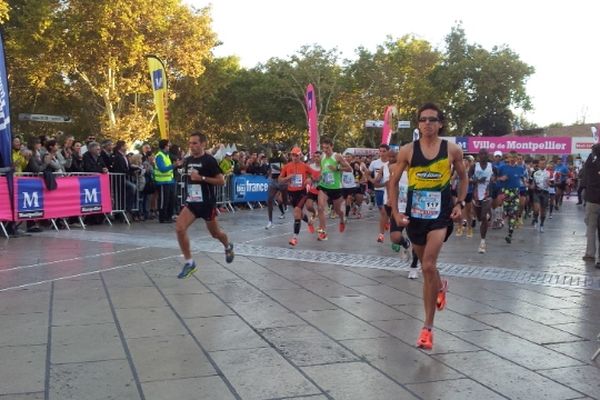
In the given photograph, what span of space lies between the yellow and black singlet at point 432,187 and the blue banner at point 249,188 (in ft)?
49.1

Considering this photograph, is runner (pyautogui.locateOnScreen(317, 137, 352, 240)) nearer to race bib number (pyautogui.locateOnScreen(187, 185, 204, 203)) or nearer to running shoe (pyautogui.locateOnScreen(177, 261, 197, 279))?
race bib number (pyautogui.locateOnScreen(187, 185, 204, 203))

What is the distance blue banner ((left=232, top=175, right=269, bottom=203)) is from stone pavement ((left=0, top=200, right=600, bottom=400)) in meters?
9.94

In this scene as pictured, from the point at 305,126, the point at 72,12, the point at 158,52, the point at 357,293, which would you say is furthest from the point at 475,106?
the point at 357,293

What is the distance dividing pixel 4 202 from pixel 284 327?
26.5 ft

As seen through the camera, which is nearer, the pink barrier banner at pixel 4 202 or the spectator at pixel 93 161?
the pink barrier banner at pixel 4 202

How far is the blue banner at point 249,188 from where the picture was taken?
1992cm

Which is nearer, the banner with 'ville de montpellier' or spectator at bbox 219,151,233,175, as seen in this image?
the banner with 'ville de montpellier'

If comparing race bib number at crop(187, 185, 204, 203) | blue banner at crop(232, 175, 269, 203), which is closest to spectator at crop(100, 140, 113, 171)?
blue banner at crop(232, 175, 269, 203)

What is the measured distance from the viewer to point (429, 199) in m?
4.99

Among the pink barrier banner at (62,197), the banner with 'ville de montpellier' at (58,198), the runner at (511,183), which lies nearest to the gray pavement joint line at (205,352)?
the banner with 'ville de montpellier' at (58,198)

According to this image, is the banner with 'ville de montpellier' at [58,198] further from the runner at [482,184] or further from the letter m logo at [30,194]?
the runner at [482,184]

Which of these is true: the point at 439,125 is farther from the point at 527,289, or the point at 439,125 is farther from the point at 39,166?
the point at 39,166

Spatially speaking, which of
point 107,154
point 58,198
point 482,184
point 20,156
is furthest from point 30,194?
point 482,184

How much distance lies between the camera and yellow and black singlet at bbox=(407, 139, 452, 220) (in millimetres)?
4988
